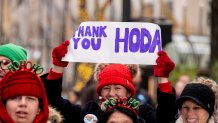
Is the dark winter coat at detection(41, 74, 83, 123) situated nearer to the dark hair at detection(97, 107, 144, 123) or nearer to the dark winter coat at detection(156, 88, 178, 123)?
the dark winter coat at detection(156, 88, 178, 123)

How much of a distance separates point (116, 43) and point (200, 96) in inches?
32.9

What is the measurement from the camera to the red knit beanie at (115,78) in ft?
29.2

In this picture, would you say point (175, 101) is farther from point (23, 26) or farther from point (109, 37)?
point (23, 26)

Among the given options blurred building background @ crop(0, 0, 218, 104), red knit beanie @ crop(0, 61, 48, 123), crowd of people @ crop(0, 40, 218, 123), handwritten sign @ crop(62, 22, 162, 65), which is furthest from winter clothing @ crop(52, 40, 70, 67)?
blurred building background @ crop(0, 0, 218, 104)

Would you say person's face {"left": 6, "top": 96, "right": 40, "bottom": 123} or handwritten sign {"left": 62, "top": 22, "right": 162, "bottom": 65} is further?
handwritten sign {"left": 62, "top": 22, "right": 162, "bottom": 65}

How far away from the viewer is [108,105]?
8234 millimetres

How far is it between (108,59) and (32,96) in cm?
157

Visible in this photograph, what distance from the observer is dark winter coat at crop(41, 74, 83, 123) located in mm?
8867

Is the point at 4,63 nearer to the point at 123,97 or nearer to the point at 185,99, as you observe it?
the point at 123,97

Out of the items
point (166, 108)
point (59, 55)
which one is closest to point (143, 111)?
point (166, 108)

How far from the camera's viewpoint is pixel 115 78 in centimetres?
896

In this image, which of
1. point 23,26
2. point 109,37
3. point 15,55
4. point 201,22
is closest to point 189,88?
point 109,37

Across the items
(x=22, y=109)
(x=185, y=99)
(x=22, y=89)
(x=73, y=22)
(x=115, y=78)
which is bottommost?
(x=73, y=22)

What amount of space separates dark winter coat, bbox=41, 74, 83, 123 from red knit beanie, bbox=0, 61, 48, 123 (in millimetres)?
1154
